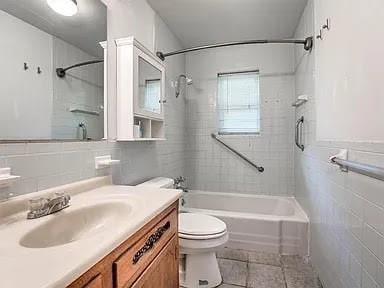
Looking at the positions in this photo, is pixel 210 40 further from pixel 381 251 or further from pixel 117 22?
pixel 381 251

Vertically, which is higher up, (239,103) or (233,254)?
(239,103)

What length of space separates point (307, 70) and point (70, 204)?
2.17m

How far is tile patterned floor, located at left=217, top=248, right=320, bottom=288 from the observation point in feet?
5.55

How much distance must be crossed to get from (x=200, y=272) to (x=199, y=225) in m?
0.33

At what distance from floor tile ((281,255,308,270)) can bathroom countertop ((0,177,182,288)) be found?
1492mm

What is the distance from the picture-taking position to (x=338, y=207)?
1329 millimetres

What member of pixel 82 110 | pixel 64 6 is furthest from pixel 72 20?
pixel 82 110

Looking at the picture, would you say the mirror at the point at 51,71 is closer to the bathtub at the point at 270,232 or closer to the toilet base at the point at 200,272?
the toilet base at the point at 200,272

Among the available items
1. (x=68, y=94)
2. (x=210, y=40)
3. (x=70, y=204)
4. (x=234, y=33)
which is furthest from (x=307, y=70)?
(x=70, y=204)

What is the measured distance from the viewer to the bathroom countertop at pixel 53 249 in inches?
18.0

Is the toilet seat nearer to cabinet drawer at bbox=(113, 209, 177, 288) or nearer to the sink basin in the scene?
cabinet drawer at bbox=(113, 209, 177, 288)

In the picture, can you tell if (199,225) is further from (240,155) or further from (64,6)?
(64,6)

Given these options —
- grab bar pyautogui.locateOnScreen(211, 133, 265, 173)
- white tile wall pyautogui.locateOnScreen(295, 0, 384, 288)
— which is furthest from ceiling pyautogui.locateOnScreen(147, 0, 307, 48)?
grab bar pyautogui.locateOnScreen(211, 133, 265, 173)

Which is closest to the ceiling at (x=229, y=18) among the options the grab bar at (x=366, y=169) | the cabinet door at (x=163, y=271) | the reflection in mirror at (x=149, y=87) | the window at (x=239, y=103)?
the window at (x=239, y=103)
